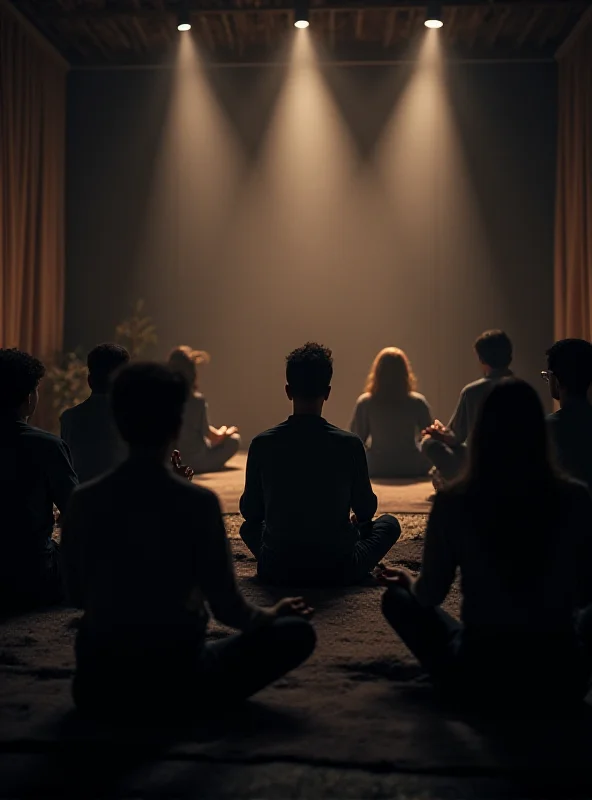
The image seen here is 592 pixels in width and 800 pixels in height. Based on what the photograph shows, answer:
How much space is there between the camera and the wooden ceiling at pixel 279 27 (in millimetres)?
6875

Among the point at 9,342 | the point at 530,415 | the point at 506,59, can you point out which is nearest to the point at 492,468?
the point at 530,415

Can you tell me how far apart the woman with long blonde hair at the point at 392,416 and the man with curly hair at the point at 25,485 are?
3.21 m

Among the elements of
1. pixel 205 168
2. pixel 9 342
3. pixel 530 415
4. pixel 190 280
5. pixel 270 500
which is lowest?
pixel 270 500

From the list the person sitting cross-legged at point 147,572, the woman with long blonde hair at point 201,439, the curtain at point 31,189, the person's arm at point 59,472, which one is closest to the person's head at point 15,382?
the person's arm at point 59,472

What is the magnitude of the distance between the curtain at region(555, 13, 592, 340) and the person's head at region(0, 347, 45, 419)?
5.24 meters

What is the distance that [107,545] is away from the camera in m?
1.76

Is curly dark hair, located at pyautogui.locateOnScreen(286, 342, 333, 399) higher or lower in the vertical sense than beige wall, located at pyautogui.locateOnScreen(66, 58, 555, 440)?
lower

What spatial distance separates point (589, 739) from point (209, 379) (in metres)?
6.70

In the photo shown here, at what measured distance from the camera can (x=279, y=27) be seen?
7.50 meters

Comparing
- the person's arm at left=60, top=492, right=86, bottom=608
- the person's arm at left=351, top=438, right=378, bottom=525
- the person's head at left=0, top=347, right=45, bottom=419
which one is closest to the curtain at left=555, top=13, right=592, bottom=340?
the person's arm at left=351, top=438, right=378, bottom=525

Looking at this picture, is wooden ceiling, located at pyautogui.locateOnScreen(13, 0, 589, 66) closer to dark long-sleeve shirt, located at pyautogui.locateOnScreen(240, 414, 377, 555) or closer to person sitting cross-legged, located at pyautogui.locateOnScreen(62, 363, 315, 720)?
dark long-sleeve shirt, located at pyautogui.locateOnScreen(240, 414, 377, 555)

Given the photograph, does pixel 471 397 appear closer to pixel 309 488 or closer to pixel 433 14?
pixel 309 488

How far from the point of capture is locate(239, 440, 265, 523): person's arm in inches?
115

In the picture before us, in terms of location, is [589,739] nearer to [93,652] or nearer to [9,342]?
[93,652]
